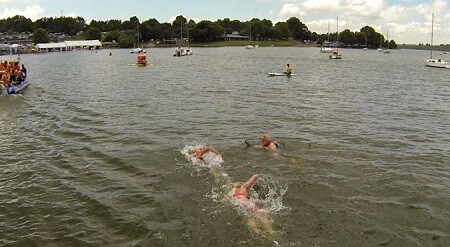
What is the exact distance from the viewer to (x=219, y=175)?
60.1 feet

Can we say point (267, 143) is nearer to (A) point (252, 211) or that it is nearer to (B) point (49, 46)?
(A) point (252, 211)

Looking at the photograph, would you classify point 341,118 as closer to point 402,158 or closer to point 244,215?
point 402,158

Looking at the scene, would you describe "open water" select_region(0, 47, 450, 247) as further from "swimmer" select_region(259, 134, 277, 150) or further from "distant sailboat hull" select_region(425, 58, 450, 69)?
"distant sailboat hull" select_region(425, 58, 450, 69)

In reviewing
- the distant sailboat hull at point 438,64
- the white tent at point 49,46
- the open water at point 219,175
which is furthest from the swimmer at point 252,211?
the white tent at point 49,46

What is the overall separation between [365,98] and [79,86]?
35.8m

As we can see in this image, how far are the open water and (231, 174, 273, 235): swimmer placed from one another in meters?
0.23

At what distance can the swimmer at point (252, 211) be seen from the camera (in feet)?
44.1

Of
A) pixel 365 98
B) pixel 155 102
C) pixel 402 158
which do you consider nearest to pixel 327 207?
pixel 402 158

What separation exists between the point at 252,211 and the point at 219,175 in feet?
13.4

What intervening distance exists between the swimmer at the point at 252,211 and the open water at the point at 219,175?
234mm

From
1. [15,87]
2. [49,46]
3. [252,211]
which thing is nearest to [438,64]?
[15,87]

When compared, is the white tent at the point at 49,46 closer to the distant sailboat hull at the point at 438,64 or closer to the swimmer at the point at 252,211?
the distant sailboat hull at the point at 438,64

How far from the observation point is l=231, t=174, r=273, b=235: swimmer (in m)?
13.4

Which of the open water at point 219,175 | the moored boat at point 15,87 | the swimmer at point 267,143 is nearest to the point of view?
the open water at point 219,175
